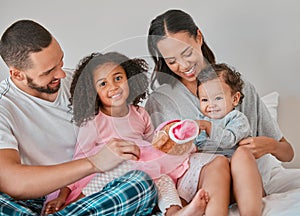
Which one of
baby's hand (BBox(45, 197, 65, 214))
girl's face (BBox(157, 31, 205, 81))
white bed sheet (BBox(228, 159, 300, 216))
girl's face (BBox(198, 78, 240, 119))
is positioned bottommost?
white bed sheet (BBox(228, 159, 300, 216))

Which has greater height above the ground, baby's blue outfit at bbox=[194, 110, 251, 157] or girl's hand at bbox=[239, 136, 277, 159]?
baby's blue outfit at bbox=[194, 110, 251, 157]

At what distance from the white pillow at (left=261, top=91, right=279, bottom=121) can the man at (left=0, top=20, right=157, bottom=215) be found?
721 millimetres

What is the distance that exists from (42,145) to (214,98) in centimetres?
50

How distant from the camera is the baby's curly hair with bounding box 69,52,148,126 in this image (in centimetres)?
136

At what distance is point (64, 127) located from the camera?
5.00 feet

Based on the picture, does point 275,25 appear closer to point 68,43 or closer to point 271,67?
point 271,67

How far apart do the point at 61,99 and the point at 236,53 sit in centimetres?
72

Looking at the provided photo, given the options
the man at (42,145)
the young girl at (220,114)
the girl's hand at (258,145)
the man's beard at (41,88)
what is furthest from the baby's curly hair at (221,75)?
the man's beard at (41,88)

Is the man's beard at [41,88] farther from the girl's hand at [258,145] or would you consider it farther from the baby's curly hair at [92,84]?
the girl's hand at [258,145]

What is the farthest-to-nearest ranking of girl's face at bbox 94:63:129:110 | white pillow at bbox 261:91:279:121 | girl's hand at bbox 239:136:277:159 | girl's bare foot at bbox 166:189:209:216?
1. white pillow at bbox 261:91:279:121
2. girl's hand at bbox 239:136:277:159
3. girl's face at bbox 94:63:129:110
4. girl's bare foot at bbox 166:189:209:216

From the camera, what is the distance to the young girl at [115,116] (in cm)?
134

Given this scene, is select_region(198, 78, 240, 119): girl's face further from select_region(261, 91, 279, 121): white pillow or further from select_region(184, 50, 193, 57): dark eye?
select_region(261, 91, 279, 121): white pillow

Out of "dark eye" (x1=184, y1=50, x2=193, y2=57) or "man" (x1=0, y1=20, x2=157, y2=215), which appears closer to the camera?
"man" (x1=0, y1=20, x2=157, y2=215)

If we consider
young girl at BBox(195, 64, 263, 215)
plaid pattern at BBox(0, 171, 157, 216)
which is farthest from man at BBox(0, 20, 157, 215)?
young girl at BBox(195, 64, 263, 215)
